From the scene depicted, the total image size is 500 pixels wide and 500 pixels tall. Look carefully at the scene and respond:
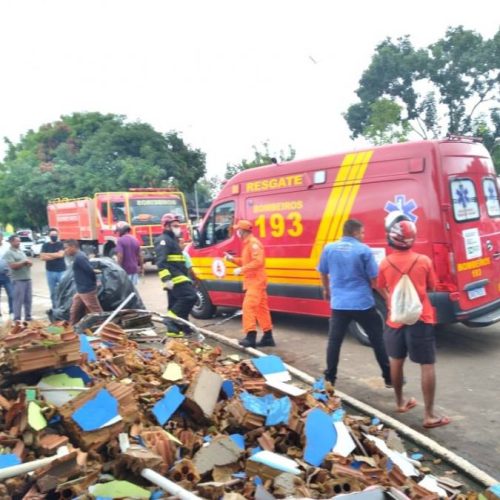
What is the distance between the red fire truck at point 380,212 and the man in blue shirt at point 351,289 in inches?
54.9

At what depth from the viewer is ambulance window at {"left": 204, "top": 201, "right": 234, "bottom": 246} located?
8547 mm

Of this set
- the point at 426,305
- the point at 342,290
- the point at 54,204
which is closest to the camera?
the point at 426,305

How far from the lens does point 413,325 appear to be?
424cm

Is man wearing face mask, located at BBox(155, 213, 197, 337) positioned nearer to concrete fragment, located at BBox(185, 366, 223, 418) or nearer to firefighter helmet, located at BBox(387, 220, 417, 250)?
concrete fragment, located at BBox(185, 366, 223, 418)

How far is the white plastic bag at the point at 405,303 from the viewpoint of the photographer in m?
4.15

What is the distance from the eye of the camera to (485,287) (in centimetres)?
642

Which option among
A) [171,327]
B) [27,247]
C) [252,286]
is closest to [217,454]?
[252,286]

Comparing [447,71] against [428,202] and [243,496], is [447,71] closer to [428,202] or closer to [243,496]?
[428,202]

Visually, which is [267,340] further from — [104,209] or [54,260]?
[104,209]

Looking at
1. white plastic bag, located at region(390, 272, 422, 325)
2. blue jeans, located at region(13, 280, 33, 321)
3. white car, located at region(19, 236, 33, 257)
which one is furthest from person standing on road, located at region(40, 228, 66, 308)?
white car, located at region(19, 236, 33, 257)

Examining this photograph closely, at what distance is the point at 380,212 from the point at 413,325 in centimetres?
247

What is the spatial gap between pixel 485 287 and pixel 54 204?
19948 millimetres

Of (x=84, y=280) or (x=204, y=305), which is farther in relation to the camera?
(x=204, y=305)

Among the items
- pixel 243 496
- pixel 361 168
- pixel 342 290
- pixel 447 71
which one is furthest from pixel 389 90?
pixel 243 496
